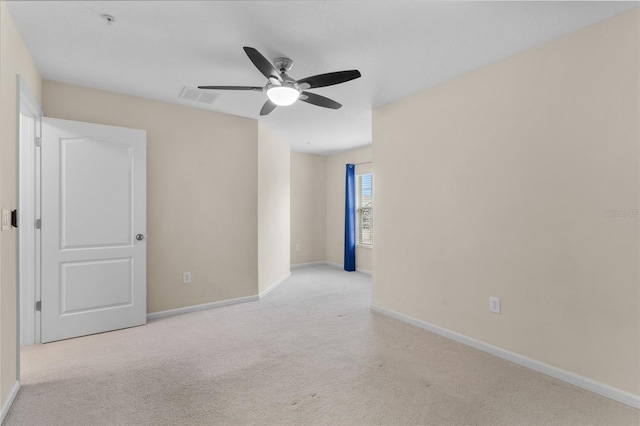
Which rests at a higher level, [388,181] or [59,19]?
[59,19]

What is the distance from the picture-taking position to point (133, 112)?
11.8 feet

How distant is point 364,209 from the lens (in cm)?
658

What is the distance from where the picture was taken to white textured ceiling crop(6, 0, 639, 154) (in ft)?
6.74

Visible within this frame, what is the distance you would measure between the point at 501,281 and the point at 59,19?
3.78 m

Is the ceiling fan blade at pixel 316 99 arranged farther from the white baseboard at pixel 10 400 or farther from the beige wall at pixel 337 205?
the beige wall at pixel 337 205

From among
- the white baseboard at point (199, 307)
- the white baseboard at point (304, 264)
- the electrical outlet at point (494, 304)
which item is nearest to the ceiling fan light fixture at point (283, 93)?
the electrical outlet at point (494, 304)

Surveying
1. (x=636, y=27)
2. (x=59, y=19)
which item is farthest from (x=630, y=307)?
(x=59, y=19)

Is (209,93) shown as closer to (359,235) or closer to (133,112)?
(133,112)

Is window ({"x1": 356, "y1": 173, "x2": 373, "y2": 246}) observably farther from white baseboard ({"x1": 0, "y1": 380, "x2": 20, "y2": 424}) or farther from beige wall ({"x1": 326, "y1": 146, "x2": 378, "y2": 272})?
white baseboard ({"x1": 0, "y1": 380, "x2": 20, "y2": 424})

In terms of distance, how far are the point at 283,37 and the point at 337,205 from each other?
190 inches

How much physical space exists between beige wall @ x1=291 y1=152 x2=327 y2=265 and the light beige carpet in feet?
11.6

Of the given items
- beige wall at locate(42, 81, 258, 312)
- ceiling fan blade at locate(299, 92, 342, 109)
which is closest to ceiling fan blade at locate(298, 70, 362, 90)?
ceiling fan blade at locate(299, 92, 342, 109)

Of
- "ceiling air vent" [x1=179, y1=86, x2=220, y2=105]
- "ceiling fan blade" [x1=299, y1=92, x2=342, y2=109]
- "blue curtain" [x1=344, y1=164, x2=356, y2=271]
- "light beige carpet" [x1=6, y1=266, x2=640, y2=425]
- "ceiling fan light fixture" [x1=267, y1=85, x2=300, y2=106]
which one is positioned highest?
"ceiling air vent" [x1=179, y1=86, x2=220, y2=105]

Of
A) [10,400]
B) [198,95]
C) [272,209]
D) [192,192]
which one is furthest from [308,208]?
[10,400]
